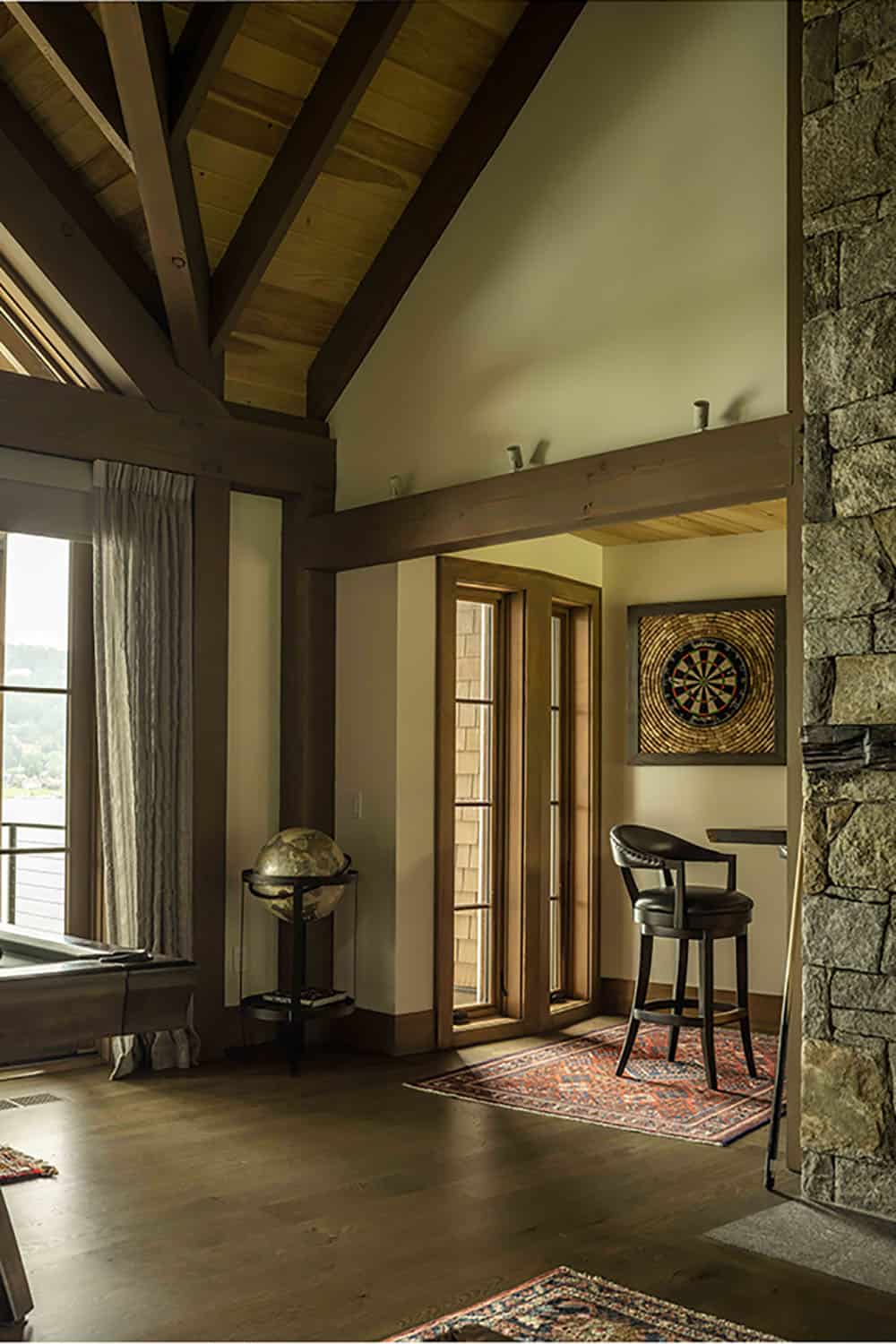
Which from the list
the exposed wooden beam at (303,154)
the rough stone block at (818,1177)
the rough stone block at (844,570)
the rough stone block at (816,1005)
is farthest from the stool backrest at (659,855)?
the exposed wooden beam at (303,154)

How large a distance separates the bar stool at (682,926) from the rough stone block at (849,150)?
8.75 feet

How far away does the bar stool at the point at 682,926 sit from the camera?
5.66 metres

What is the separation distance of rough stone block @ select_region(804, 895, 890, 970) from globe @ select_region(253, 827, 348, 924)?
2.31 metres

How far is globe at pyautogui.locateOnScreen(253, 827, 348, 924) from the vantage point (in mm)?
5895

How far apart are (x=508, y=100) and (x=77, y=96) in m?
1.88

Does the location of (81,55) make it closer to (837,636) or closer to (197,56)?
(197,56)

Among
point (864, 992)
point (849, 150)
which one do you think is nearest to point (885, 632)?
point (864, 992)

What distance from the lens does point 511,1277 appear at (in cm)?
352

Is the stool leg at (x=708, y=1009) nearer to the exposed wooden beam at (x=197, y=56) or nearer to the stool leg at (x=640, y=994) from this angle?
the stool leg at (x=640, y=994)

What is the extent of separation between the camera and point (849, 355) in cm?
436

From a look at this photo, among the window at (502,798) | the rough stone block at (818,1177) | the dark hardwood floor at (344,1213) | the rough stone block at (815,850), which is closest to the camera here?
the dark hardwood floor at (344,1213)

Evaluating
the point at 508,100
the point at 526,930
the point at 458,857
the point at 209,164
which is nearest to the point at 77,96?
the point at 209,164

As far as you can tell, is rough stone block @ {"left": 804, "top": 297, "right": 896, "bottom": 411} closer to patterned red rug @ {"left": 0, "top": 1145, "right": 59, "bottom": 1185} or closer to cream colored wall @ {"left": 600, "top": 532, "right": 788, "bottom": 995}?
cream colored wall @ {"left": 600, "top": 532, "right": 788, "bottom": 995}

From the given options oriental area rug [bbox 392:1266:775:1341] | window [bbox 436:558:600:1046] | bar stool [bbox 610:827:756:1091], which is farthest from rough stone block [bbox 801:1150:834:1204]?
window [bbox 436:558:600:1046]
